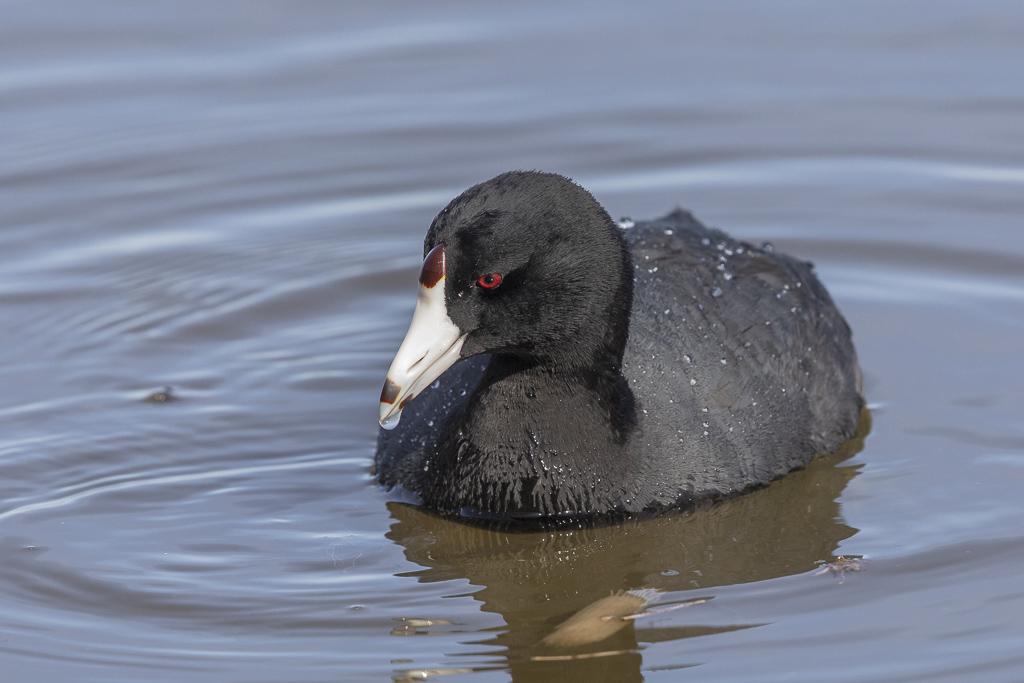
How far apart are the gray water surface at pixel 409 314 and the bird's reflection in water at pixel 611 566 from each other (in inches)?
0.6

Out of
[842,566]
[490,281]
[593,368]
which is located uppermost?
[490,281]

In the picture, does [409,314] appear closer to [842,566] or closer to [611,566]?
[611,566]

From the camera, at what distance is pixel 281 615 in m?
4.67

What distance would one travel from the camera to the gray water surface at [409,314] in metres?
4.62

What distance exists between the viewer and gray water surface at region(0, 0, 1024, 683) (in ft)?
15.1

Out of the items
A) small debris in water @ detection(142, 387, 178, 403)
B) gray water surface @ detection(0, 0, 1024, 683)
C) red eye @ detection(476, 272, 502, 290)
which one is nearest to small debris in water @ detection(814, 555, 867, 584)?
gray water surface @ detection(0, 0, 1024, 683)

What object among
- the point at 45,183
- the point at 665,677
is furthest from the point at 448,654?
the point at 45,183

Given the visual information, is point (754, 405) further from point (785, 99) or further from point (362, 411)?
point (785, 99)

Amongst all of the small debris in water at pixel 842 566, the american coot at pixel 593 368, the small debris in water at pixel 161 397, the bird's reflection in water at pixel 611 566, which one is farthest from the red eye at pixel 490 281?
the small debris in water at pixel 161 397

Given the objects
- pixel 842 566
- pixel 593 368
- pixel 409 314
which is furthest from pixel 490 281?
pixel 409 314

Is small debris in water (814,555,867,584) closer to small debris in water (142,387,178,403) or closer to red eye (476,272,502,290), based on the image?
red eye (476,272,502,290)

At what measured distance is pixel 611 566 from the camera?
5035 millimetres

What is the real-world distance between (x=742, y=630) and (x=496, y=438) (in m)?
1.08

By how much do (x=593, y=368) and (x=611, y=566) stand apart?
70cm
